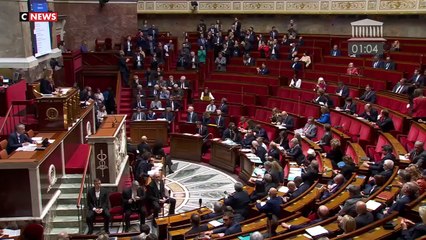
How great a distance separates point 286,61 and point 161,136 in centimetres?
531

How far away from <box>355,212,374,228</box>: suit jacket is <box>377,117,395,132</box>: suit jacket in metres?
5.22

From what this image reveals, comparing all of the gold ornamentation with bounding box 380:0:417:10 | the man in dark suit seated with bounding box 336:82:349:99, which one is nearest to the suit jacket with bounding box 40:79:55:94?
the man in dark suit seated with bounding box 336:82:349:99

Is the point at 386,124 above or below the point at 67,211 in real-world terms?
above

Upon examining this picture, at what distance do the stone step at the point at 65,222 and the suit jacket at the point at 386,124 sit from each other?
21.7 feet

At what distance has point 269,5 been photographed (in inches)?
857

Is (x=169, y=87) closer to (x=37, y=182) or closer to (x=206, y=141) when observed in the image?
(x=206, y=141)

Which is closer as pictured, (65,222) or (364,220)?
(364,220)

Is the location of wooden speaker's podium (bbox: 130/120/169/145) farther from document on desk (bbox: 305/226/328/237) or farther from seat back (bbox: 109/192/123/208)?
document on desk (bbox: 305/226/328/237)

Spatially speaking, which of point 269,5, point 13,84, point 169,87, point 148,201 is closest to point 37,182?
point 148,201

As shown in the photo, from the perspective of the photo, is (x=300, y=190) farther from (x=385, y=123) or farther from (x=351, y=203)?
(x=385, y=123)

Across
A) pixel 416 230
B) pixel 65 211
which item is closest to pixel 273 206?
pixel 416 230

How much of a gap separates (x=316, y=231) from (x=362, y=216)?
65 cm

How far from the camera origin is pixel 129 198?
10.0m

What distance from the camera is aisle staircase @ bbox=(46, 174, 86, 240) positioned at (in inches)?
373
